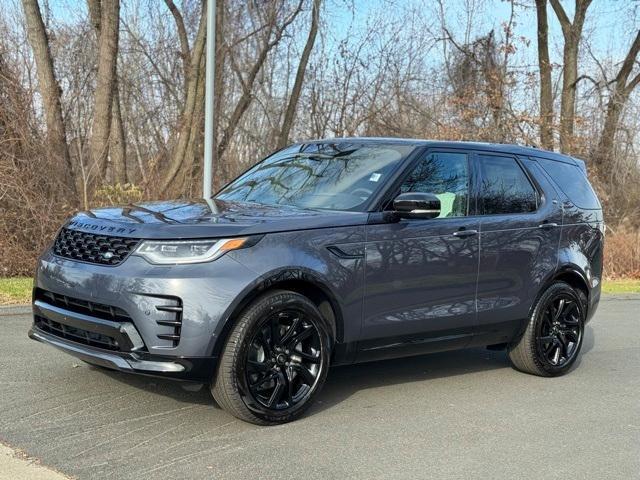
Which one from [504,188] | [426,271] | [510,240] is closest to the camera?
[426,271]

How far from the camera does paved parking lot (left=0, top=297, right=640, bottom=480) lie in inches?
167

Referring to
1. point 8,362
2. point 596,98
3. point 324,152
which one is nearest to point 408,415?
point 324,152

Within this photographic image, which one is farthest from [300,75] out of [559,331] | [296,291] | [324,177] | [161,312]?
[161,312]

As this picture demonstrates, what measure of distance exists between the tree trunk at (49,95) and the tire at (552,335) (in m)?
8.01

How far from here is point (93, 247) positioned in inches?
187

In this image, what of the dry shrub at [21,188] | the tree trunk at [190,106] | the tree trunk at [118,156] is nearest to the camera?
the dry shrub at [21,188]

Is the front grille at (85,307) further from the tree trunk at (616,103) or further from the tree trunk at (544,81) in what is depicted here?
the tree trunk at (616,103)

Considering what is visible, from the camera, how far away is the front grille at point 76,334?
4.62m

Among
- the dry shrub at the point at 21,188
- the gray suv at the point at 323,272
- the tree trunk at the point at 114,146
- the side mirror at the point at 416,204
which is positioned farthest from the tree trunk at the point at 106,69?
the side mirror at the point at 416,204

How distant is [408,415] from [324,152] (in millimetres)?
2204

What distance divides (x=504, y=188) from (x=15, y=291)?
6.01m

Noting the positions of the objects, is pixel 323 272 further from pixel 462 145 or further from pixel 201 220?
pixel 462 145

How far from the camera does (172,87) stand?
25031 mm

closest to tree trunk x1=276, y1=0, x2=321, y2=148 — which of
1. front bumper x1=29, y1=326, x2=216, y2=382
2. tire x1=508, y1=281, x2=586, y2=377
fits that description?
tire x1=508, y1=281, x2=586, y2=377
